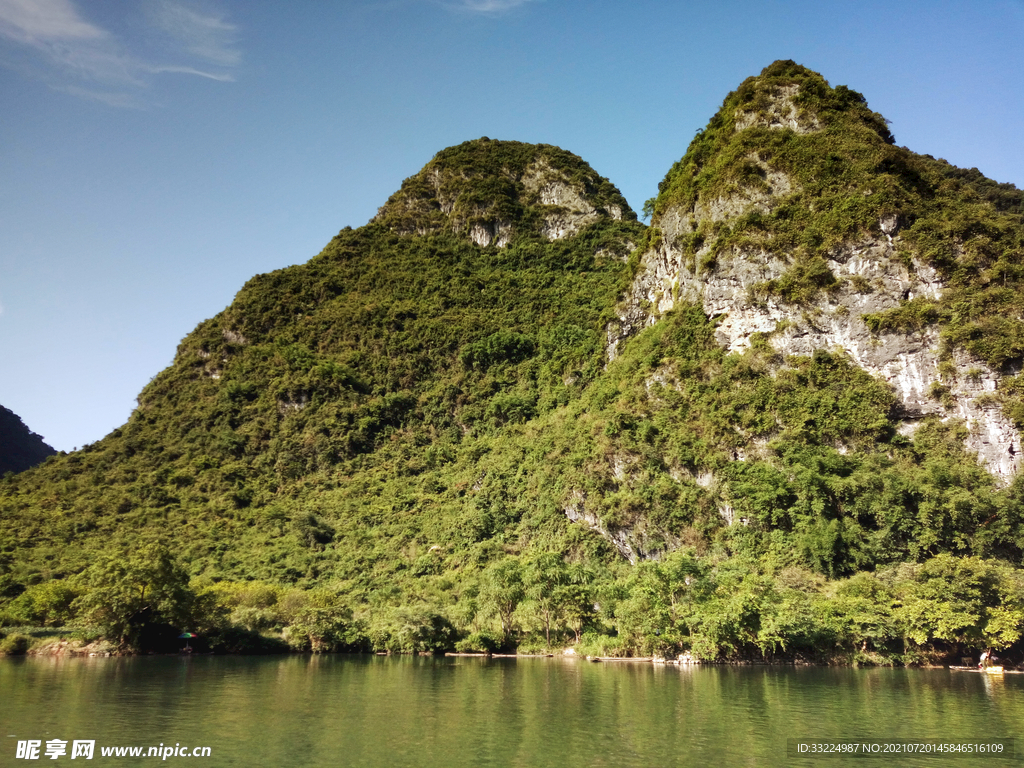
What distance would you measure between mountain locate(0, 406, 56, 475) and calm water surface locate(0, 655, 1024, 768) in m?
124

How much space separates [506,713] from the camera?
2278 cm

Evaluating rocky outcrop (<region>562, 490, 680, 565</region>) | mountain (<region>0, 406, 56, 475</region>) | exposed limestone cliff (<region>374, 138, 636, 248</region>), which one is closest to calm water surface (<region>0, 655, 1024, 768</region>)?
rocky outcrop (<region>562, 490, 680, 565</region>)

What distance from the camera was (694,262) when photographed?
68.0m

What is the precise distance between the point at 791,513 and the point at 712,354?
1798cm

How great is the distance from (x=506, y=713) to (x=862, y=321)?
45762 mm

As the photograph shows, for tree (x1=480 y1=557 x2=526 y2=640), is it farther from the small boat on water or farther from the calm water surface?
the small boat on water

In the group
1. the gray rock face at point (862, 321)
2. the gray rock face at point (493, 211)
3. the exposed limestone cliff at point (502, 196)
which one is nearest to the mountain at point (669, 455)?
the gray rock face at point (862, 321)

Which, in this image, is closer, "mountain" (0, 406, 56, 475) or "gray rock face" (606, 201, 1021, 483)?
"gray rock face" (606, 201, 1021, 483)

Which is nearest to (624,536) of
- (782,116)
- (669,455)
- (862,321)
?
(669,455)

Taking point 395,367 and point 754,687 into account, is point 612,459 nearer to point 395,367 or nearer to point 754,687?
point 754,687

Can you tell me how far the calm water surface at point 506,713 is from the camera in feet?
56.2

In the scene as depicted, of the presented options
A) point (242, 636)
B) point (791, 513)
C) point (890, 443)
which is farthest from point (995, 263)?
point (242, 636)

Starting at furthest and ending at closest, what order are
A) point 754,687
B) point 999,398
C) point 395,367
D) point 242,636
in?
point 395,367, point 242,636, point 999,398, point 754,687

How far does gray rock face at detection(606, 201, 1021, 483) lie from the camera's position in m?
47.7
